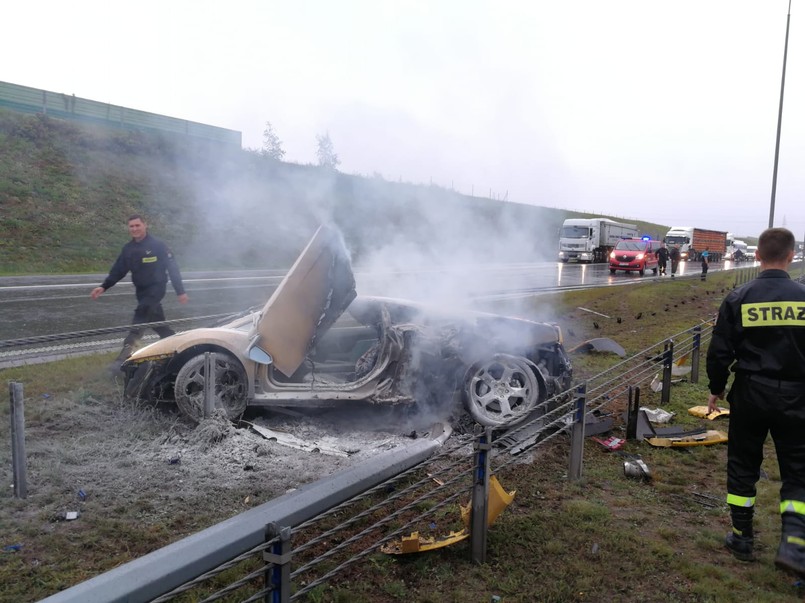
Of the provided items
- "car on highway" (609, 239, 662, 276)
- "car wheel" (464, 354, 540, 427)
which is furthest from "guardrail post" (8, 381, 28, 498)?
"car on highway" (609, 239, 662, 276)

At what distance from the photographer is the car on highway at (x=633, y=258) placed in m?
27.0

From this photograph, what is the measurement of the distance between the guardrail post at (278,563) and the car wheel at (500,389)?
3.02m

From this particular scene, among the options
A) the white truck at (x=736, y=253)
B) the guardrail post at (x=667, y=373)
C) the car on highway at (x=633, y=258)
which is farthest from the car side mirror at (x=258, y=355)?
the white truck at (x=736, y=253)

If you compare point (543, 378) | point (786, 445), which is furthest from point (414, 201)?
point (786, 445)

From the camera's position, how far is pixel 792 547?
10.2 feet

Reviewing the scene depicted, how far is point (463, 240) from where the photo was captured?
10.8 m

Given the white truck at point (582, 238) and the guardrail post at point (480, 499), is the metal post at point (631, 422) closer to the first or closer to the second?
the guardrail post at point (480, 499)

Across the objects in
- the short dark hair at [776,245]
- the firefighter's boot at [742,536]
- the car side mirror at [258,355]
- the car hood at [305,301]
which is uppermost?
the short dark hair at [776,245]

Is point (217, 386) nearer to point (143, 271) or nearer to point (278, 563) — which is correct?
point (143, 271)

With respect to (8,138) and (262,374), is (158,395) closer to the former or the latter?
(262,374)

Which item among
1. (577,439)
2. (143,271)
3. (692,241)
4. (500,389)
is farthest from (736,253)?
(143,271)

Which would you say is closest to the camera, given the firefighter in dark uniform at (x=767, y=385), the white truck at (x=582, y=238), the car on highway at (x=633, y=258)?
the firefighter in dark uniform at (x=767, y=385)

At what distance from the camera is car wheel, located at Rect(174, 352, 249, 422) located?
464 cm

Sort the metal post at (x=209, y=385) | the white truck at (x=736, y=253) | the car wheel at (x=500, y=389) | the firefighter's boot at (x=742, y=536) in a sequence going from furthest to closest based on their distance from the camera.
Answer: the white truck at (x=736, y=253), the car wheel at (x=500, y=389), the metal post at (x=209, y=385), the firefighter's boot at (x=742, y=536)
